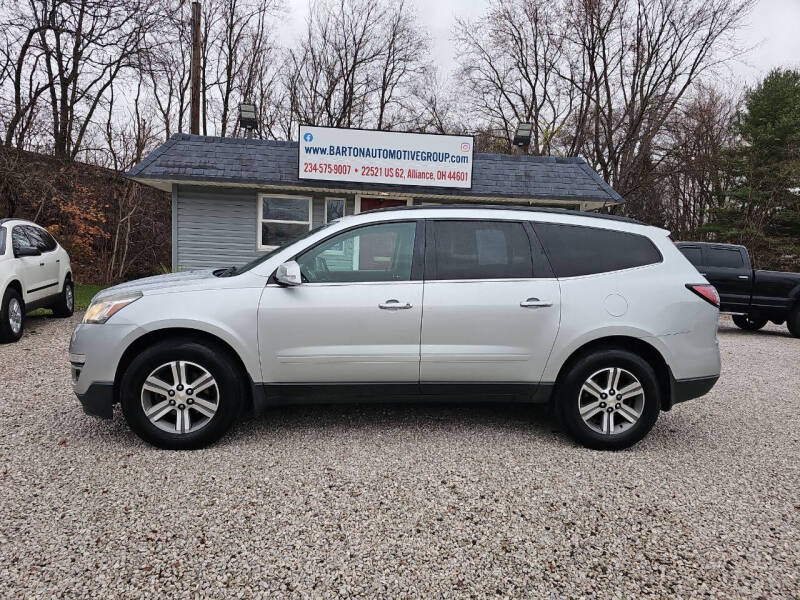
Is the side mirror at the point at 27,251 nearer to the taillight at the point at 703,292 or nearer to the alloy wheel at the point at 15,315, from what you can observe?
the alloy wheel at the point at 15,315

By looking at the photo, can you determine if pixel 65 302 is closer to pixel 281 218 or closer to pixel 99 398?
pixel 281 218

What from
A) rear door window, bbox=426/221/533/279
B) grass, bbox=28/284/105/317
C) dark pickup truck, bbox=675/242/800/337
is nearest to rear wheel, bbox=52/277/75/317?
grass, bbox=28/284/105/317

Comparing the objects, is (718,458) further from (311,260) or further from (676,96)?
(676,96)

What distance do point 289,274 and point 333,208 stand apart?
367 inches

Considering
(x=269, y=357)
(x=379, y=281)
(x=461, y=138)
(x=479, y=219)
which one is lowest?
(x=269, y=357)

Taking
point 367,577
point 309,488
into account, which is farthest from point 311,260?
point 367,577

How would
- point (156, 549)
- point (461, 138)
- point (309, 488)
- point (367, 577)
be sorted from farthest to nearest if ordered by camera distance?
point (461, 138) < point (309, 488) < point (156, 549) < point (367, 577)

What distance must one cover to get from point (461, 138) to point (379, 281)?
9069 mm

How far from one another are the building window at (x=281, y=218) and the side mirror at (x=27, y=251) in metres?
4.91

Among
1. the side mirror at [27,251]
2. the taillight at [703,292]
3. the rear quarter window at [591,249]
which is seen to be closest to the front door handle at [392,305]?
the rear quarter window at [591,249]

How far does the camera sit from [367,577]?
2223mm

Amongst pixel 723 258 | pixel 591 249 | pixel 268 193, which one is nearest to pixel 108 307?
pixel 591 249

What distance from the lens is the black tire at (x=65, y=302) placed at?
876 centimetres

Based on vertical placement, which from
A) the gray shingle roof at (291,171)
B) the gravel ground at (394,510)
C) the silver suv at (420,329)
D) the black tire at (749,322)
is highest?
the gray shingle roof at (291,171)
